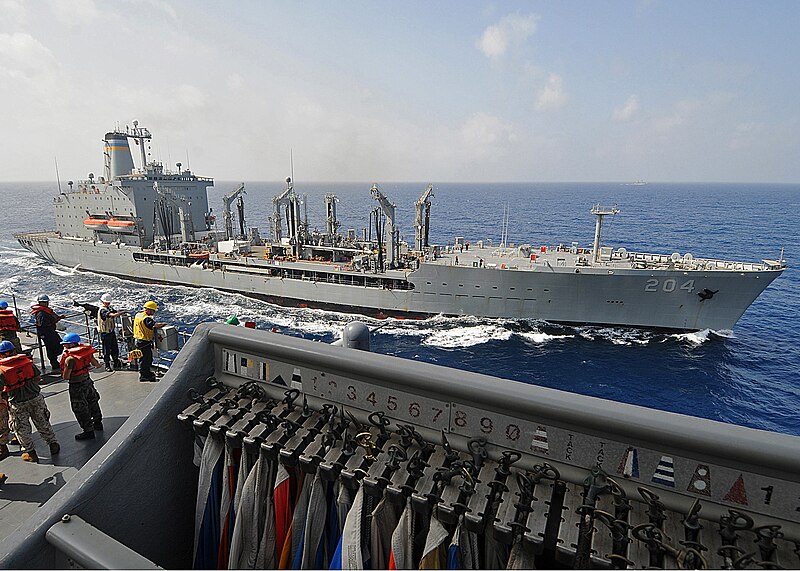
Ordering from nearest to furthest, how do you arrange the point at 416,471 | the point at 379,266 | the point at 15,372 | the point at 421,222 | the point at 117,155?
the point at 416,471 < the point at 15,372 < the point at 379,266 < the point at 421,222 < the point at 117,155

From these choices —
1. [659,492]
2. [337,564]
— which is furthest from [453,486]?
[659,492]

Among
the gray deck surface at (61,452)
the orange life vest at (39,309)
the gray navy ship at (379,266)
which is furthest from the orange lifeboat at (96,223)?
the gray deck surface at (61,452)

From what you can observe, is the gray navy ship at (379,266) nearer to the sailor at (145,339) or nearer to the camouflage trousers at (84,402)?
the sailor at (145,339)

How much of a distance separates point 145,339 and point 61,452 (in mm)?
2168

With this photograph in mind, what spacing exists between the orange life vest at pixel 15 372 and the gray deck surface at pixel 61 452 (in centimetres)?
91

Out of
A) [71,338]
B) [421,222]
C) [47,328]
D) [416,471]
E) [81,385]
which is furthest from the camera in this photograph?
[421,222]

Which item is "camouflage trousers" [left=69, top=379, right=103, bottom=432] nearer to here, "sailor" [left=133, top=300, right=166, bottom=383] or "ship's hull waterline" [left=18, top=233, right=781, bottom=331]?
"sailor" [left=133, top=300, right=166, bottom=383]

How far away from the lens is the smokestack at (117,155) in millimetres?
39562

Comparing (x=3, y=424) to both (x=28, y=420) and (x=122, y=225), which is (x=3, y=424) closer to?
(x=28, y=420)

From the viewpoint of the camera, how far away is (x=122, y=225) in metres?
37.2

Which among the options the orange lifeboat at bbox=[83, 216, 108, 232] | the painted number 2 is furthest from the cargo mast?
the orange lifeboat at bbox=[83, 216, 108, 232]

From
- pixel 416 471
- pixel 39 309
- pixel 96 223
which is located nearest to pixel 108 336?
pixel 39 309

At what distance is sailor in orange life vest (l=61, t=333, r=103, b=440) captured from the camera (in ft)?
17.3

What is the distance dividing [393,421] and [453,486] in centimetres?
56
